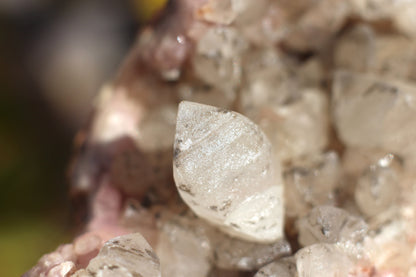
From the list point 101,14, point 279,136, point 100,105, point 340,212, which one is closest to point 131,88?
point 100,105

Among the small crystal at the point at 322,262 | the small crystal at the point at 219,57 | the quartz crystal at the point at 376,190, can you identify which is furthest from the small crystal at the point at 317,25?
the small crystal at the point at 322,262

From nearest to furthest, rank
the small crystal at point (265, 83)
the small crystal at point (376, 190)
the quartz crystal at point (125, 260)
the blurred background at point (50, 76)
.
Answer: the quartz crystal at point (125, 260), the small crystal at point (376, 190), the small crystal at point (265, 83), the blurred background at point (50, 76)

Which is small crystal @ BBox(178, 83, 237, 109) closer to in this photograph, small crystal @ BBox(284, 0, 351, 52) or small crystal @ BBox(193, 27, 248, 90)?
small crystal @ BBox(193, 27, 248, 90)

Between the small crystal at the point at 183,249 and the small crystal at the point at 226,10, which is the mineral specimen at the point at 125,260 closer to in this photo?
the small crystal at the point at 183,249

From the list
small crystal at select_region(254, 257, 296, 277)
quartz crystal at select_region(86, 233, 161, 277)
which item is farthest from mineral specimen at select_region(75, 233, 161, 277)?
small crystal at select_region(254, 257, 296, 277)

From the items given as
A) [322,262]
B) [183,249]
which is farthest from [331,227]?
[183,249]

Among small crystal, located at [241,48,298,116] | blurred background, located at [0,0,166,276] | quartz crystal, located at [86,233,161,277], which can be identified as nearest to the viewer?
quartz crystal, located at [86,233,161,277]

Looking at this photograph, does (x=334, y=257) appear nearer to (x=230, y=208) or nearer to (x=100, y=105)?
(x=230, y=208)
